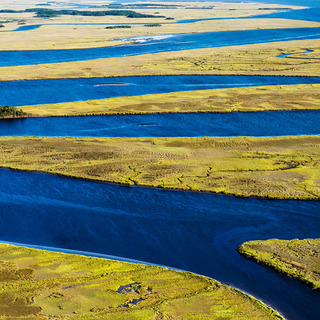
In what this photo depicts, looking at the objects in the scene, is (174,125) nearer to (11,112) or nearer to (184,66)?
(11,112)

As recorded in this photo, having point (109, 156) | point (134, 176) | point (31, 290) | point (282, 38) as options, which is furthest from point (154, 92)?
point (282, 38)

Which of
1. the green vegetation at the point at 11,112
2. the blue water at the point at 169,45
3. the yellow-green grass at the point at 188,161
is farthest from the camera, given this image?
the blue water at the point at 169,45

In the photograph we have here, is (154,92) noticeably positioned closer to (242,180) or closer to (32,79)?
(32,79)

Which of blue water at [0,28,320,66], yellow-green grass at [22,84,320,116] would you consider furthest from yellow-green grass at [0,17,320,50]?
yellow-green grass at [22,84,320,116]

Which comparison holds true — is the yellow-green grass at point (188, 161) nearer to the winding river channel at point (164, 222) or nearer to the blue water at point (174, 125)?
the winding river channel at point (164, 222)

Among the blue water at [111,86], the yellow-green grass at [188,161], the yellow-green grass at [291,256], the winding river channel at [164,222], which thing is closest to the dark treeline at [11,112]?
the winding river channel at [164,222]
